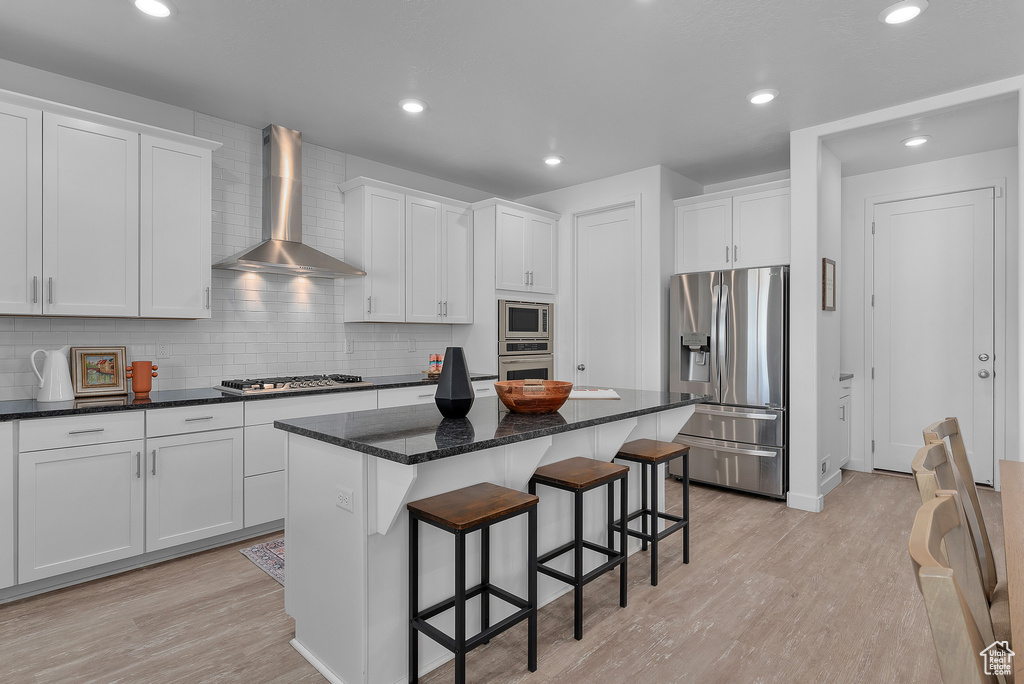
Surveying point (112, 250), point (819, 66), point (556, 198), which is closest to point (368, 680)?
point (112, 250)

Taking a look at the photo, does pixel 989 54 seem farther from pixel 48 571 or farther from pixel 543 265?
pixel 48 571

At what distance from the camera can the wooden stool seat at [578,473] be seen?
89.0 inches

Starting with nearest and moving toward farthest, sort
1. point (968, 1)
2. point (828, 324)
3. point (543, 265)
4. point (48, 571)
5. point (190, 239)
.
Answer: point (968, 1) < point (48, 571) < point (190, 239) < point (828, 324) < point (543, 265)

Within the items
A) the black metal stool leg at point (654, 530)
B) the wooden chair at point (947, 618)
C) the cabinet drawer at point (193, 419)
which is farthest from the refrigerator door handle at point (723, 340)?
the wooden chair at point (947, 618)

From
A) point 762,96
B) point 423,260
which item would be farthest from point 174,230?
point 762,96

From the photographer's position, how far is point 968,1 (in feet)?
7.96

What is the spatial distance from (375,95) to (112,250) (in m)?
1.75

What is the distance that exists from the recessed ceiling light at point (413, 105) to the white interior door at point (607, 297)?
2.24 metres

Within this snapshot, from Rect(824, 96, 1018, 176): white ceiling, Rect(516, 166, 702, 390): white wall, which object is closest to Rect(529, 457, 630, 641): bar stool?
Rect(516, 166, 702, 390): white wall

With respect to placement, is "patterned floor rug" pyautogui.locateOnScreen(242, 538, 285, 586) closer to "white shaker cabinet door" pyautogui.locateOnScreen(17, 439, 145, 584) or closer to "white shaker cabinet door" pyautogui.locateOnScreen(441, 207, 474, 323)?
"white shaker cabinet door" pyautogui.locateOnScreen(17, 439, 145, 584)

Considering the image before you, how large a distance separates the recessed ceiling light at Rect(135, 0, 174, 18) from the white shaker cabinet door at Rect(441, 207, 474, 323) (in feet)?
8.46

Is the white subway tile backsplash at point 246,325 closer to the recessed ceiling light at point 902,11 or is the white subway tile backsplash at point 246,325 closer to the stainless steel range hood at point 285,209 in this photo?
the stainless steel range hood at point 285,209

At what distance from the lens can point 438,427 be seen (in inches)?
81.1

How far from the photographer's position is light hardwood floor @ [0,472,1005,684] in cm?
204
